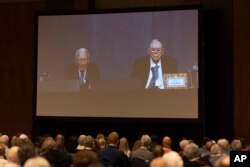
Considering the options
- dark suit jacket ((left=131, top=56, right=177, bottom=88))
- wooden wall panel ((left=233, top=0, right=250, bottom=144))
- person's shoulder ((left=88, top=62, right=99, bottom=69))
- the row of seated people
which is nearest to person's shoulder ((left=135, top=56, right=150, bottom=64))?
Answer: dark suit jacket ((left=131, top=56, right=177, bottom=88))

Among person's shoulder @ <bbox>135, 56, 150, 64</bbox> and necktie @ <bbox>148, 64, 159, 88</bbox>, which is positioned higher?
person's shoulder @ <bbox>135, 56, 150, 64</bbox>

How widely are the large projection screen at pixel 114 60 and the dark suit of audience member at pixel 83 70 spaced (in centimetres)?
8

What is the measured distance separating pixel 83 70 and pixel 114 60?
0.88 metres

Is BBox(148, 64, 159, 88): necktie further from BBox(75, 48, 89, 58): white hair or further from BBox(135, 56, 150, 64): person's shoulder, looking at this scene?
BBox(75, 48, 89, 58): white hair

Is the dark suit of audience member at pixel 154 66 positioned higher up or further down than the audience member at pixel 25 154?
higher up

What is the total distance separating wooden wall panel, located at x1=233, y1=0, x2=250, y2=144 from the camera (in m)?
13.1

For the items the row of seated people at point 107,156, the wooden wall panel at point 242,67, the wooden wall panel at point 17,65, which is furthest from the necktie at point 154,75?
the row of seated people at point 107,156

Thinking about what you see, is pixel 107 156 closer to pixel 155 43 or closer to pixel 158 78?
pixel 158 78

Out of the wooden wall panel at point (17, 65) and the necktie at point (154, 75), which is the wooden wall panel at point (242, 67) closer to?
the necktie at point (154, 75)

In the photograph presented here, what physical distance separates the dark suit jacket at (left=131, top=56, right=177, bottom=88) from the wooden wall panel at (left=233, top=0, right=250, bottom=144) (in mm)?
1723

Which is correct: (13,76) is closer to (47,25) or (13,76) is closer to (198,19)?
(47,25)

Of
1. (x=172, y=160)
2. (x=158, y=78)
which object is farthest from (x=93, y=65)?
(x=172, y=160)

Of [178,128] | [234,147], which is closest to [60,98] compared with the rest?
[178,128]

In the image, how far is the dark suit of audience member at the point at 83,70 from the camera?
1360 centimetres
